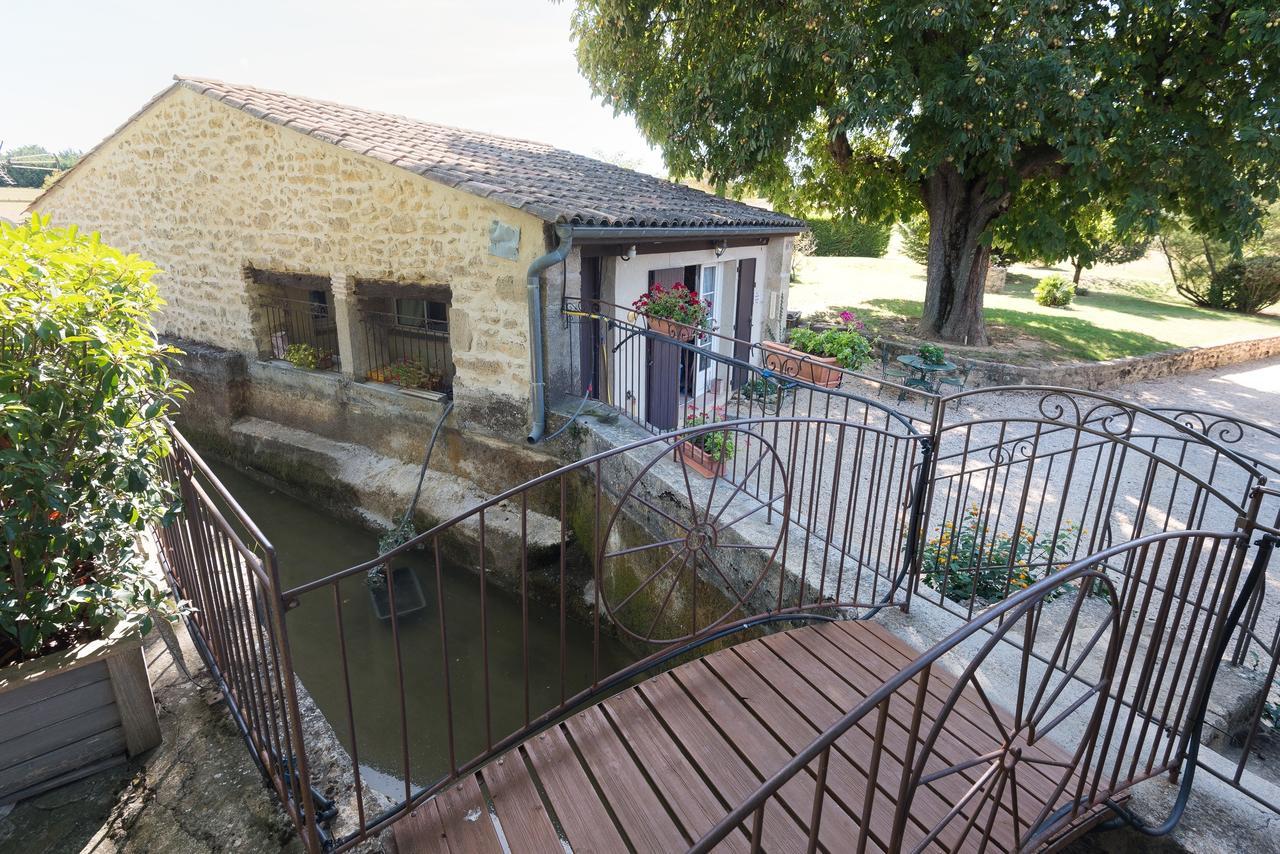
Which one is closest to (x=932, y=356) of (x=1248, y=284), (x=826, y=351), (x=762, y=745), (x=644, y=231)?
(x=826, y=351)

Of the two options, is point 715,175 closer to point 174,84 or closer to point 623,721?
point 174,84

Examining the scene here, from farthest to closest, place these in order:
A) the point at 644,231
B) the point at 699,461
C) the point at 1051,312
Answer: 1. the point at 1051,312
2. the point at 644,231
3. the point at 699,461

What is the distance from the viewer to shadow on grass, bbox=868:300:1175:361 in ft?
43.3

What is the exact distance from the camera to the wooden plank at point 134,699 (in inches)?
90.0

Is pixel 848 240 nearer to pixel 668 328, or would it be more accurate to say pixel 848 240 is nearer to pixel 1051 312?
pixel 1051 312

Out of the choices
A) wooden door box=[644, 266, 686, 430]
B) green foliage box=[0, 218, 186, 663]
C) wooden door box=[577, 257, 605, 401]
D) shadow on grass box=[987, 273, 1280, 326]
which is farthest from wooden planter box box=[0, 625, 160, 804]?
shadow on grass box=[987, 273, 1280, 326]

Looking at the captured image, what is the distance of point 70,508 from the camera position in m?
2.22

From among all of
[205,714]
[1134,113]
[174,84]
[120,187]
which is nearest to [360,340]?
[174,84]

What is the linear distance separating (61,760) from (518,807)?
1574mm

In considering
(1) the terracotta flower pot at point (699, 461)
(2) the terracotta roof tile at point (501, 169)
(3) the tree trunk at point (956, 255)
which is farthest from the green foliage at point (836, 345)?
(1) the terracotta flower pot at point (699, 461)

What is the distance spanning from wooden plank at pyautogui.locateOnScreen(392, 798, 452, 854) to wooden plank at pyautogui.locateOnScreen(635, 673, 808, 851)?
2.86ft

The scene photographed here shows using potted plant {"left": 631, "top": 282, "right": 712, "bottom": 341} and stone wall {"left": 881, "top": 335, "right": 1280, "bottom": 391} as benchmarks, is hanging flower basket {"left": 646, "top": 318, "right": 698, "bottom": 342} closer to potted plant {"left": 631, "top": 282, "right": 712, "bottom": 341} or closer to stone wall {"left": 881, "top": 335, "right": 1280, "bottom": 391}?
potted plant {"left": 631, "top": 282, "right": 712, "bottom": 341}

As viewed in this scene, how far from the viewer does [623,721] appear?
102 inches

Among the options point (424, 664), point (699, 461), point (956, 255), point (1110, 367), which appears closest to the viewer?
point (424, 664)
